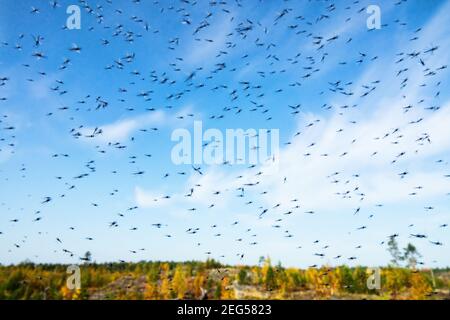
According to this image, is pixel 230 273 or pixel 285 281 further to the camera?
pixel 230 273

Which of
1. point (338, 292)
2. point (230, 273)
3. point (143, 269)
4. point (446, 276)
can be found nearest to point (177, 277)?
point (230, 273)
